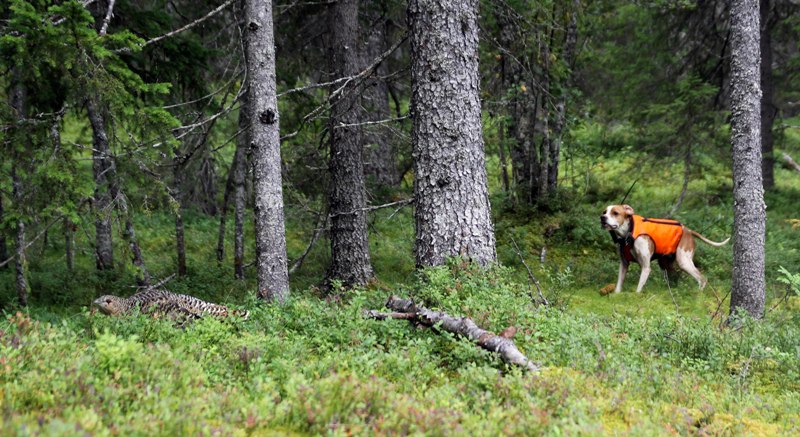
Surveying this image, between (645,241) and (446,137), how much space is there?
5.76 metres

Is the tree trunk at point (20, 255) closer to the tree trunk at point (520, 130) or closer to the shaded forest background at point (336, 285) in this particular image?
the shaded forest background at point (336, 285)

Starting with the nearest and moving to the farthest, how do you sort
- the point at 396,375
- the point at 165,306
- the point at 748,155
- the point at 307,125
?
1. the point at 396,375
2. the point at 165,306
3. the point at 748,155
4. the point at 307,125

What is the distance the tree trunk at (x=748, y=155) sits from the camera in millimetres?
8555

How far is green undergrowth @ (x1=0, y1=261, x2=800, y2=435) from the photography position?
3.82 m

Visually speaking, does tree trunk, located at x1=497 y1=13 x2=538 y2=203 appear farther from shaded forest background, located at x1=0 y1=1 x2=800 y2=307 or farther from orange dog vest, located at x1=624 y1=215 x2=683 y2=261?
orange dog vest, located at x1=624 y1=215 x2=683 y2=261

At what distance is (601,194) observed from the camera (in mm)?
19875

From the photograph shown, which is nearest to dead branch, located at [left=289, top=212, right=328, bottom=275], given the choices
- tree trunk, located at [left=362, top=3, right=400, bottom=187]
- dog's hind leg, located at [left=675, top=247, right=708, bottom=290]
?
tree trunk, located at [left=362, top=3, right=400, bottom=187]

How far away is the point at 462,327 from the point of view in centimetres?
579

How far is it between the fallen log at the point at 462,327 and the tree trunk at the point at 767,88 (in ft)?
52.4

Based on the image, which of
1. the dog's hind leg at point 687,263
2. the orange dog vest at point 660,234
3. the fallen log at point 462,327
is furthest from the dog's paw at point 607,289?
the fallen log at point 462,327

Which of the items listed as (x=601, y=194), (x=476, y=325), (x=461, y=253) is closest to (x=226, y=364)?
(x=476, y=325)

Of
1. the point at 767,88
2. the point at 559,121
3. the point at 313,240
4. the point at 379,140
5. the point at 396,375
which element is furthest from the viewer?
the point at 767,88

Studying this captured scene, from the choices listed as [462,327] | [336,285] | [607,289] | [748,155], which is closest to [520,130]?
[607,289]

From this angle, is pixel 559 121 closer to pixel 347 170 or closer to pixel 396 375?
pixel 347 170
